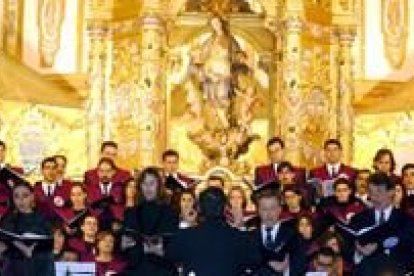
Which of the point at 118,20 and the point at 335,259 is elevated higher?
the point at 118,20

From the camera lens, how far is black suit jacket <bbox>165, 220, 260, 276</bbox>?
6.74 m

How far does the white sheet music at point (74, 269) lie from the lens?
7.84 meters

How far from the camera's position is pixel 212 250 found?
6.75 m

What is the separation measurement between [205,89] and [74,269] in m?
6.96

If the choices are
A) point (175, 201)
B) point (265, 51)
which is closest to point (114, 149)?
point (175, 201)

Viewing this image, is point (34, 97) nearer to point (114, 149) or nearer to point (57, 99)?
point (57, 99)

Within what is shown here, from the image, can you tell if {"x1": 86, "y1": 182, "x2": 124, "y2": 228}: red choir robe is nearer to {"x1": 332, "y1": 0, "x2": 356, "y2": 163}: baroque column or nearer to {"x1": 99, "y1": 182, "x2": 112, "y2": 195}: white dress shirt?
{"x1": 99, "y1": 182, "x2": 112, "y2": 195}: white dress shirt

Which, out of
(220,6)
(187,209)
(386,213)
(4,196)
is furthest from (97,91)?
(386,213)

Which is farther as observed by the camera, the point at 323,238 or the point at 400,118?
the point at 400,118

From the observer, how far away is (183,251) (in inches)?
269

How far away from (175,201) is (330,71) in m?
6.22

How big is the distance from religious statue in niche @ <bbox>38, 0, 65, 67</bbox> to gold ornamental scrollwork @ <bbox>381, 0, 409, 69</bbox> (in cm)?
439

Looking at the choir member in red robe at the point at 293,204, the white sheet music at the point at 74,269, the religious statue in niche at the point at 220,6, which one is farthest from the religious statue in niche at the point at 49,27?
the white sheet music at the point at 74,269

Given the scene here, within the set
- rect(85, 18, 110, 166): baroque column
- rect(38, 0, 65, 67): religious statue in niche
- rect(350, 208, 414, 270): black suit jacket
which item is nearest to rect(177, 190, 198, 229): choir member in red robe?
rect(350, 208, 414, 270): black suit jacket
